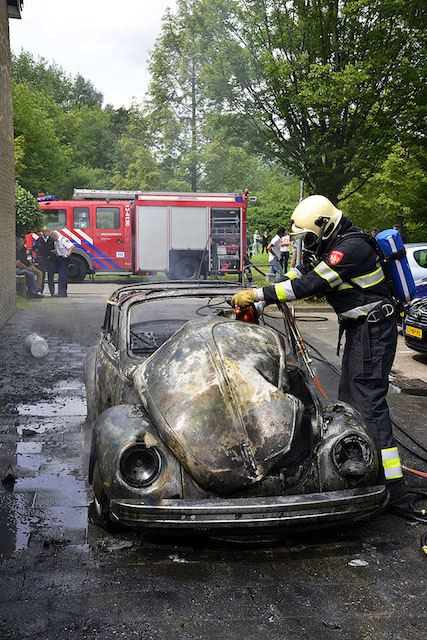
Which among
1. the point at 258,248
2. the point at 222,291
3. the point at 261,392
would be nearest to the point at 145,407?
the point at 261,392

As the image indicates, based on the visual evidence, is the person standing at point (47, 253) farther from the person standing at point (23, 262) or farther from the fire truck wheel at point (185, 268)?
the fire truck wheel at point (185, 268)

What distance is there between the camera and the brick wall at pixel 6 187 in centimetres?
1216

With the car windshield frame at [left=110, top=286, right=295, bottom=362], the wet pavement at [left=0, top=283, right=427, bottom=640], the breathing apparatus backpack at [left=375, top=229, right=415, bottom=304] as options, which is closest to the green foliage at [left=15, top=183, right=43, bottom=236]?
the car windshield frame at [left=110, top=286, right=295, bottom=362]

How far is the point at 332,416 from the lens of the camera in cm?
394

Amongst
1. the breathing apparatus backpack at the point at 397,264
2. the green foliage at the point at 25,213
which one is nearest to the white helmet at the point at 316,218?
the breathing apparatus backpack at the point at 397,264

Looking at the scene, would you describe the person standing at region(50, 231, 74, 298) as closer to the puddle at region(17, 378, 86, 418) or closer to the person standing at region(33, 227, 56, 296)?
the person standing at region(33, 227, 56, 296)

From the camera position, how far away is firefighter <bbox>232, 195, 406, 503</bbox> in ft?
13.8

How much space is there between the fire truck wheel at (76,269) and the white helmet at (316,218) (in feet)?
59.7

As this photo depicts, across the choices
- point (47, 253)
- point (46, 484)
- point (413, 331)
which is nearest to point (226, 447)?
point (46, 484)

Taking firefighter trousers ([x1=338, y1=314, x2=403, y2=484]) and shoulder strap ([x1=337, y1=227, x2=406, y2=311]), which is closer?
firefighter trousers ([x1=338, y1=314, x2=403, y2=484])

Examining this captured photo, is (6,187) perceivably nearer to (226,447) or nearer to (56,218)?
(56,218)

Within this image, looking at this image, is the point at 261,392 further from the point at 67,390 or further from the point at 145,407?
the point at 67,390

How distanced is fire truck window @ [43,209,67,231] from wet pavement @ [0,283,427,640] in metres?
18.0

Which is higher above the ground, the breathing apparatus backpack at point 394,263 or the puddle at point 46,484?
the breathing apparatus backpack at point 394,263
